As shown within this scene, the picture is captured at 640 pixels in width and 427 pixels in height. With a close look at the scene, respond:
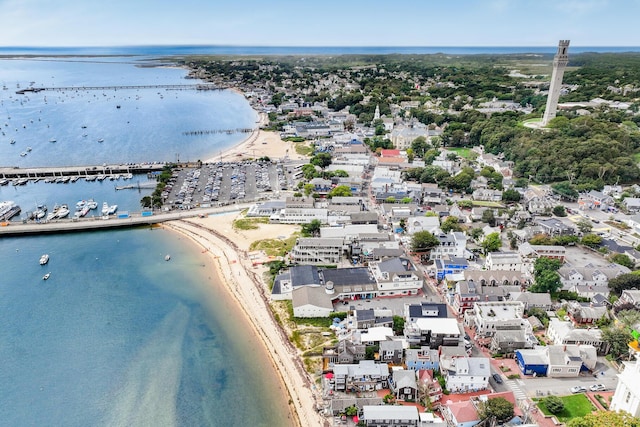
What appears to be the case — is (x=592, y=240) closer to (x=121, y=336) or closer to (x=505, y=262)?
(x=505, y=262)

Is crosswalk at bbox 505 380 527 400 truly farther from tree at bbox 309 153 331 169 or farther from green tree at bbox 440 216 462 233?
tree at bbox 309 153 331 169

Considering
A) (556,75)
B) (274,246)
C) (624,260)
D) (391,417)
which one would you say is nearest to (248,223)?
(274,246)

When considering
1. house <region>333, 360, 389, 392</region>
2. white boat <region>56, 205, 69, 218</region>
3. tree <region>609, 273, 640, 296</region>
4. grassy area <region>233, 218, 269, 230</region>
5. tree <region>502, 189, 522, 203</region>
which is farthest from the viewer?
tree <region>502, 189, 522, 203</region>

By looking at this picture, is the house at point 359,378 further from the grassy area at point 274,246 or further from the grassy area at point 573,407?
the grassy area at point 274,246

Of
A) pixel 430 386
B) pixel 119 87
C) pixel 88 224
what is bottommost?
pixel 88 224

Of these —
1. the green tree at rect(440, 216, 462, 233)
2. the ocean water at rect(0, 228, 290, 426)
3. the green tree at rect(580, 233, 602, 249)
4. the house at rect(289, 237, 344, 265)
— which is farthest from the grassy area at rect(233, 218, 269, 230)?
the green tree at rect(580, 233, 602, 249)

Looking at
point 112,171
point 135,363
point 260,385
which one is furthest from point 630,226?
point 112,171
